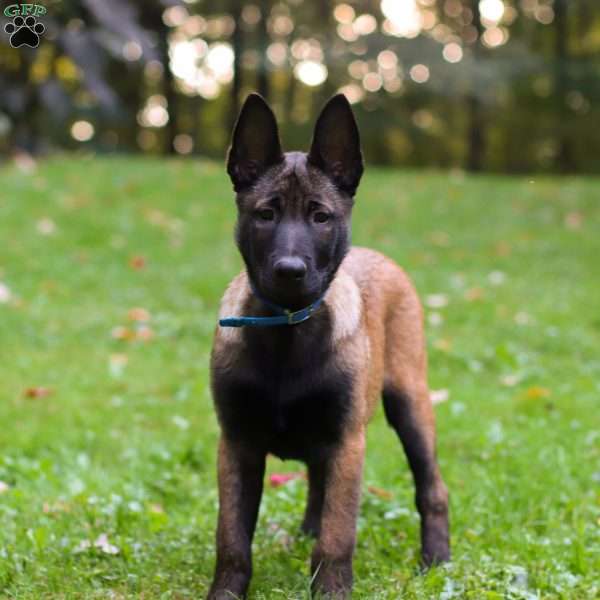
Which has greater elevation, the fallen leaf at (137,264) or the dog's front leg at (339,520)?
the dog's front leg at (339,520)

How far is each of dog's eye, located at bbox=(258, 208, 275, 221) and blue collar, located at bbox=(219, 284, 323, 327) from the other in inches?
10.3

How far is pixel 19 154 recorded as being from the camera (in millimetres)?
15438

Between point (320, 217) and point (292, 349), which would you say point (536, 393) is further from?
point (320, 217)

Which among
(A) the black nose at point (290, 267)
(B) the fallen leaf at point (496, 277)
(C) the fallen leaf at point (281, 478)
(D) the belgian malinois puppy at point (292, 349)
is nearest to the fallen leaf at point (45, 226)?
(B) the fallen leaf at point (496, 277)

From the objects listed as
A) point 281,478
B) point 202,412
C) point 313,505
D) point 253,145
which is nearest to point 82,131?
point 202,412

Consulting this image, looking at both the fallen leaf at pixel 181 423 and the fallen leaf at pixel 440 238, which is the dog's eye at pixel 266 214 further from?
the fallen leaf at pixel 440 238

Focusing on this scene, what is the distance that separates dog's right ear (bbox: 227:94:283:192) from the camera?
313 cm

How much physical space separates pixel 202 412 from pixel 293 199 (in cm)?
298

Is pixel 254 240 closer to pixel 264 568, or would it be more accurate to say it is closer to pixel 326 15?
pixel 264 568

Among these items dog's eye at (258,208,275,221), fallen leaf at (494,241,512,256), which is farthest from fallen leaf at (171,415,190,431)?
fallen leaf at (494,241,512,256)

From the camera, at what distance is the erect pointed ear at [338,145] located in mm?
3148

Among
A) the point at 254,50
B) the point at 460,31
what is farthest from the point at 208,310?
the point at 460,31

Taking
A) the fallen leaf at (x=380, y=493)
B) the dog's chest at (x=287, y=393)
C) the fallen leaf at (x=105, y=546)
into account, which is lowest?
the fallen leaf at (x=380, y=493)

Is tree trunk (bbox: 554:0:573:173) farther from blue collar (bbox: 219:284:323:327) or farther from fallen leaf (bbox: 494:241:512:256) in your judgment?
blue collar (bbox: 219:284:323:327)
